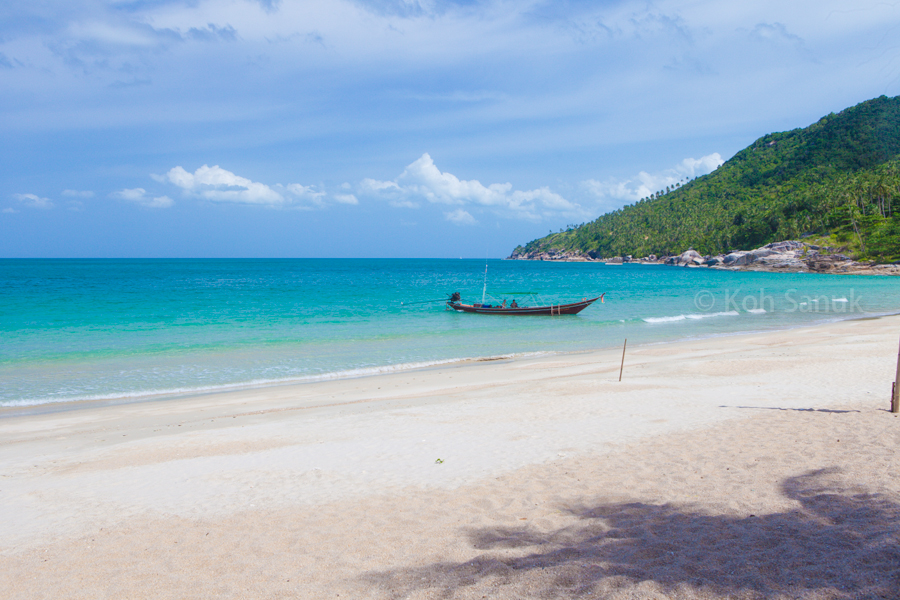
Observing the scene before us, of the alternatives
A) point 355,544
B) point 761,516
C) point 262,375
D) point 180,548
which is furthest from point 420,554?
point 262,375

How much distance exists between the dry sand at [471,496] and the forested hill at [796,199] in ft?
332

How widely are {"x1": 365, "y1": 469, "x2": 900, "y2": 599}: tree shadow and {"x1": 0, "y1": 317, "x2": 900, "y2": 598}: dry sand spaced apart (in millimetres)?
29

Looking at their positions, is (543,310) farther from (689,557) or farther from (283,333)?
(689,557)

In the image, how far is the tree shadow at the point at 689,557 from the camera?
4.17 m

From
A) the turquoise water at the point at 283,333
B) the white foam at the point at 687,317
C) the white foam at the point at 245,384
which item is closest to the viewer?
the white foam at the point at 245,384

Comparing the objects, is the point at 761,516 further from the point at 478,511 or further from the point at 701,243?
the point at 701,243

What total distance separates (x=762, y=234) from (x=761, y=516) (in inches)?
5334

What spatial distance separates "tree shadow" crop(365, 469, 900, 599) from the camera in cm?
417

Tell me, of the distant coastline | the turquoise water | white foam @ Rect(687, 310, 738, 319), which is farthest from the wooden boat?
the distant coastline

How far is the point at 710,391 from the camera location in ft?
44.0

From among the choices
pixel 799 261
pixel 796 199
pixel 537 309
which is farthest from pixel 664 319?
pixel 796 199

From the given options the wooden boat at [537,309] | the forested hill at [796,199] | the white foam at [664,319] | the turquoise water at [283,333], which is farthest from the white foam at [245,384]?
the forested hill at [796,199]

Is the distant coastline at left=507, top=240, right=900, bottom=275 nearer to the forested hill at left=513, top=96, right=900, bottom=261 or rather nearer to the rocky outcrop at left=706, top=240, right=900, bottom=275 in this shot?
the rocky outcrop at left=706, top=240, right=900, bottom=275

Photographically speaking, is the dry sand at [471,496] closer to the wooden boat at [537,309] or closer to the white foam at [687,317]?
the white foam at [687,317]
